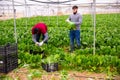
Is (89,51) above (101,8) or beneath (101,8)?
beneath

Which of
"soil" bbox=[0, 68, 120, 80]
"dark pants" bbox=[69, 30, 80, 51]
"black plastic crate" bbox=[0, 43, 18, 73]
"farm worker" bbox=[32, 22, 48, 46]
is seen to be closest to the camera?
"soil" bbox=[0, 68, 120, 80]

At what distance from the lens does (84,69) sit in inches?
265

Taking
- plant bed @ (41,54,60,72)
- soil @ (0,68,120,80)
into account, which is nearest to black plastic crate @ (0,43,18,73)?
soil @ (0,68,120,80)

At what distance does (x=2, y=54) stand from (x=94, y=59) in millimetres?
2162

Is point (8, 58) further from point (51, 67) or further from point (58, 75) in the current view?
point (58, 75)

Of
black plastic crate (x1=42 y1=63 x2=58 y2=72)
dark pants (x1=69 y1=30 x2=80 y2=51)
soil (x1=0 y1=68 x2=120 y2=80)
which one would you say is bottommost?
soil (x1=0 y1=68 x2=120 y2=80)

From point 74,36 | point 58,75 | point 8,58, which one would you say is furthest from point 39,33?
point 58,75

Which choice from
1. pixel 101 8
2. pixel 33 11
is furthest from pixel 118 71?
pixel 101 8

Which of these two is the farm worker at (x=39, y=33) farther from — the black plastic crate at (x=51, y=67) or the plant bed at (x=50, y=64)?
the black plastic crate at (x=51, y=67)

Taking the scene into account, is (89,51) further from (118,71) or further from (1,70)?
(1,70)

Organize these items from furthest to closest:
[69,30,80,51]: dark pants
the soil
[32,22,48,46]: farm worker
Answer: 1. [69,30,80,51]: dark pants
2. [32,22,48,46]: farm worker
3. the soil

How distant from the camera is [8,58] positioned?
21.4ft

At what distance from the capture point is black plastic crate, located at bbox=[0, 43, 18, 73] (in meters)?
6.45

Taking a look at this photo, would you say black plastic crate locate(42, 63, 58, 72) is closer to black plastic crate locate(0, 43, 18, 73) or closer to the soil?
the soil
